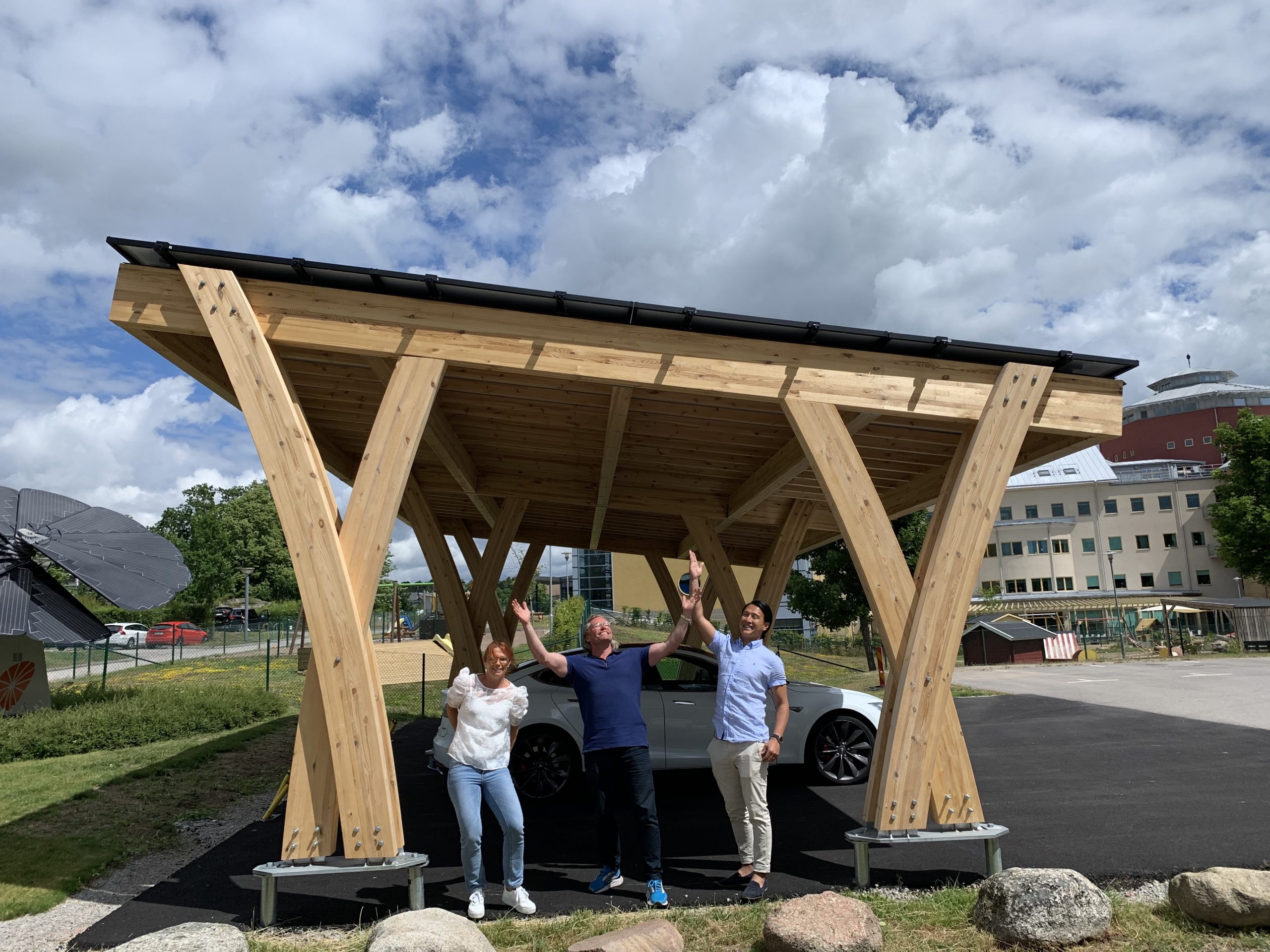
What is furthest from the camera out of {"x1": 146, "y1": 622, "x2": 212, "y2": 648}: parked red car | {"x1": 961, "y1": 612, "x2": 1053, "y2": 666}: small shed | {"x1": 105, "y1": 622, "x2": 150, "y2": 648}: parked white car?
{"x1": 146, "y1": 622, "x2": 212, "y2": 648}: parked red car

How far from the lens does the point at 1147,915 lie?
4.36m

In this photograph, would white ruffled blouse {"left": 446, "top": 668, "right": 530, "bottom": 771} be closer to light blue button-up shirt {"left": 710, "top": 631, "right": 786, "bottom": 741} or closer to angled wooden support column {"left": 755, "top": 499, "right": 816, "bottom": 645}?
light blue button-up shirt {"left": 710, "top": 631, "right": 786, "bottom": 741}

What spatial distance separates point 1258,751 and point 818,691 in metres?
5.42

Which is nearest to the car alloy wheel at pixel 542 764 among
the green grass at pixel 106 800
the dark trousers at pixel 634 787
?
the green grass at pixel 106 800

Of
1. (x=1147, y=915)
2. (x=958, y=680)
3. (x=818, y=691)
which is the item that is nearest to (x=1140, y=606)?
(x=958, y=680)

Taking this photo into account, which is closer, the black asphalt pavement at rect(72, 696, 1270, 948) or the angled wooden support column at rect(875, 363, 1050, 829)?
the black asphalt pavement at rect(72, 696, 1270, 948)

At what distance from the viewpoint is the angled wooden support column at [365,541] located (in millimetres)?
4816

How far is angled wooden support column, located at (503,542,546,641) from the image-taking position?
47.7ft

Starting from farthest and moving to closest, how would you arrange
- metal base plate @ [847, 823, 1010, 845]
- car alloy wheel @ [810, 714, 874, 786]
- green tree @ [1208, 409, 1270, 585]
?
green tree @ [1208, 409, 1270, 585]
car alloy wheel @ [810, 714, 874, 786]
metal base plate @ [847, 823, 1010, 845]

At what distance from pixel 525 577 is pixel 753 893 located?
36.6 ft

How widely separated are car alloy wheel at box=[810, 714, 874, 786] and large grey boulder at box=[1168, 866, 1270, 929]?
409 centimetres

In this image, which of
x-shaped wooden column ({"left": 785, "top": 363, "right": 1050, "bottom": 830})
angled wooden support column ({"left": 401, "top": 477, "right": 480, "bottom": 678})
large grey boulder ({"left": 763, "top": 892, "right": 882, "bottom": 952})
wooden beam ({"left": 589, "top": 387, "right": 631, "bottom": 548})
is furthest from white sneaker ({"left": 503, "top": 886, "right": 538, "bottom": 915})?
angled wooden support column ({"left": 401, "top": 477, "right": 480, "bottom": 678})

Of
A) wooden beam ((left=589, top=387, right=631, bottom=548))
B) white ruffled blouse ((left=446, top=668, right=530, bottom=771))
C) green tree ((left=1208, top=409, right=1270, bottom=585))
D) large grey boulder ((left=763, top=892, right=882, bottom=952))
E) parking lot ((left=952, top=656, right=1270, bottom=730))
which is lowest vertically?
parking lot ((left=952, top=656, right=1270, bottom=730))

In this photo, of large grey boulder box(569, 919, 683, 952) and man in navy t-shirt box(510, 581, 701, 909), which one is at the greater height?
man in navy t-shirt box(510, 581, 701, 909)
